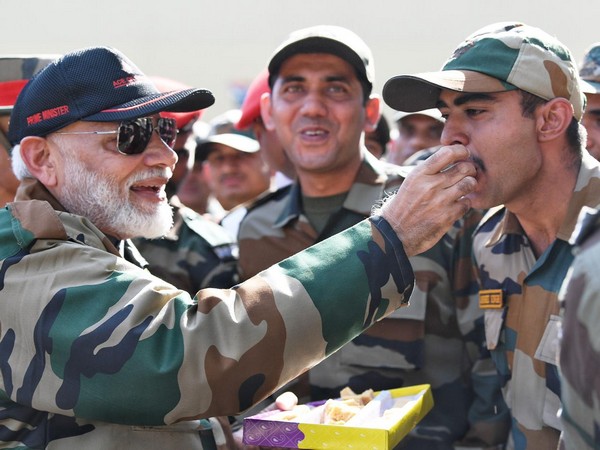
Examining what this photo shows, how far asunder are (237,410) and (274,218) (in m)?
2.01

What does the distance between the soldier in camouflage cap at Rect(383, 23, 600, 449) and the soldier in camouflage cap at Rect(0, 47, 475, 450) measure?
1.15 feet

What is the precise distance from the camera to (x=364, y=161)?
447cm

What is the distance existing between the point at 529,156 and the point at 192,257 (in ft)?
6.69

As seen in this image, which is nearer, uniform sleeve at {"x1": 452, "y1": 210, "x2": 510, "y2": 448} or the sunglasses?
the sunglasses

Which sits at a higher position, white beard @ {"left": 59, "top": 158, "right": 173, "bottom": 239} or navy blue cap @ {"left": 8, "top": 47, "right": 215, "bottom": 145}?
navy blue cap @ {"left": 8, "top": 47, "right": 215, "bottom": 145}

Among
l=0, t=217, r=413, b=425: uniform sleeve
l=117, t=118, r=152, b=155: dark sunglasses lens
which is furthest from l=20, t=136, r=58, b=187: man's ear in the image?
l=0, t=217, r=413, b=425: uniform sleeve

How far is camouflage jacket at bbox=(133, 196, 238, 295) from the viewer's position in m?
4.53

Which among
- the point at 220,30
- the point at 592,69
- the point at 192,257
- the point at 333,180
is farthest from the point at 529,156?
the point at 220,30

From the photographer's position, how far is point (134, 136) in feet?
10.6

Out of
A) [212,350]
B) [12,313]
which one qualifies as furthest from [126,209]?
[212,350]

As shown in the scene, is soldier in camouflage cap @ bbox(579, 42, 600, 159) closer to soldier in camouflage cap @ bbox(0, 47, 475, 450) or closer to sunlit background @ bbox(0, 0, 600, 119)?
soldier in camouflage cap @ bbox(0, 47, 475, 450)

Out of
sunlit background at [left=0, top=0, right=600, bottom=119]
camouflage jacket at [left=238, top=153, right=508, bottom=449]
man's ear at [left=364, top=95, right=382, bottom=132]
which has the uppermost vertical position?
man's ear at [left=364, top=95, right=382, bottom=132]

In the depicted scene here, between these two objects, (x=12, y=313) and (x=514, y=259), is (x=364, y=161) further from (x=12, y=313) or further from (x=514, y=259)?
(x=12, y=313)

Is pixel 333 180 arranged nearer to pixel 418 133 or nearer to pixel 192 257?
pixel 192 257
